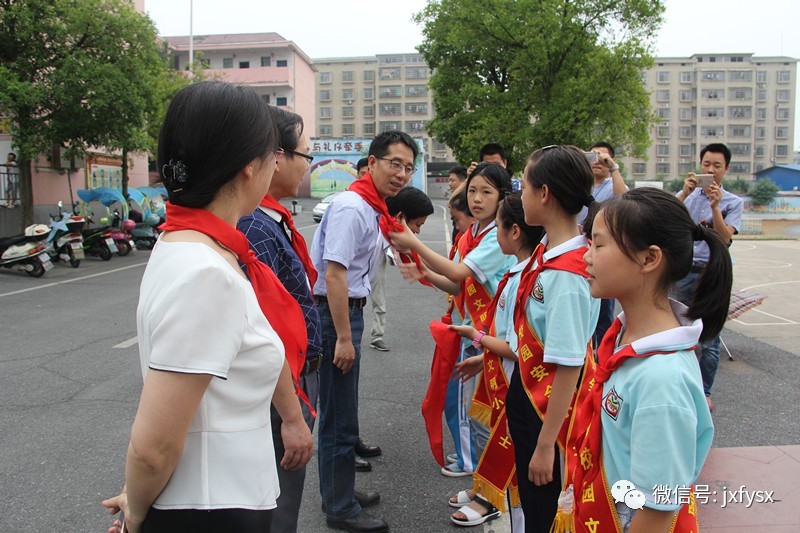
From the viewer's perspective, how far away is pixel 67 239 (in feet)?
40.1

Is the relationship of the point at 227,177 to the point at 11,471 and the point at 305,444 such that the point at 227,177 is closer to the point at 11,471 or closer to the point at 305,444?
the point at 305,444

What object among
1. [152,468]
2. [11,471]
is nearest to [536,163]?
[152,468]

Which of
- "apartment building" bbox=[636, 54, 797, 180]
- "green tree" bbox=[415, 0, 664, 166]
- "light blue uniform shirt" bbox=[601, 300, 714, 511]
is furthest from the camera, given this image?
"apartment building" bbox=[636, 54, 797, 180]

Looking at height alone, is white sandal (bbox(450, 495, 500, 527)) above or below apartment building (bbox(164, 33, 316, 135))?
below

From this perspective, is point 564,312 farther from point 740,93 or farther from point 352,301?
point 740,93

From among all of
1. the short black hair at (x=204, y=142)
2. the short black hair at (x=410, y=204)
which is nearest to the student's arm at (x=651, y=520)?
the short black hair at (x=204, y=142)

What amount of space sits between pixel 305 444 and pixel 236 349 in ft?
2.16

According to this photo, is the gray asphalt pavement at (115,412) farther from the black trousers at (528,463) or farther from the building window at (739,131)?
the building window at (739,131)

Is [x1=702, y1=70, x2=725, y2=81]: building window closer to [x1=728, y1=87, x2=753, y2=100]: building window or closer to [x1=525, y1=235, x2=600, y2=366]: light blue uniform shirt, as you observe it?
[x1=728, y1=87, x2=753, y2=100]: building window

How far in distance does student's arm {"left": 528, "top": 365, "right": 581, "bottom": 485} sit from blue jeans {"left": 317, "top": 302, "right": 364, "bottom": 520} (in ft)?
3.53

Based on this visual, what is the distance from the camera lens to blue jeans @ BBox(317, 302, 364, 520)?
9.43 ft

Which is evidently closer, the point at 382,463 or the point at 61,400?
the point at 382,463

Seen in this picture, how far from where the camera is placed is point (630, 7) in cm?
1900

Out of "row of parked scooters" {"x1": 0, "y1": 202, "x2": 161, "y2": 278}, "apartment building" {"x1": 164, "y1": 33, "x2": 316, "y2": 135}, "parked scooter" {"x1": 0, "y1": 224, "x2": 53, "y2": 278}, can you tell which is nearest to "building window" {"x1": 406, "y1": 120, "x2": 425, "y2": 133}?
"apartment building" {"x1": 164, "y1": 33, "x2": 316, "y2": 135}
